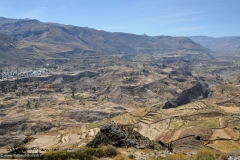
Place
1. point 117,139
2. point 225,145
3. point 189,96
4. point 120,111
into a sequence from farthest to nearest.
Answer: point 189,96 → point 120,111 → point 225,145 → point 117,139

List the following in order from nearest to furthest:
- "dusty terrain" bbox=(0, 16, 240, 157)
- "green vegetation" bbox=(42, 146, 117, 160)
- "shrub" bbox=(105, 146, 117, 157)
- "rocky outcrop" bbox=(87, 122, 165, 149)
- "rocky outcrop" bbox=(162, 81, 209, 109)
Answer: "green vegetation" bbox=(42, 146, 117, 160) → "shrub" bbox=(105, 146, 117, 157) → "rocky outcrop" bbox=(87, 122, 165, 149) → "dusty terrain" bbox=(0, 16, 240, 157) → "rocky outcrop" bbox=(162, 81, 209, 109)

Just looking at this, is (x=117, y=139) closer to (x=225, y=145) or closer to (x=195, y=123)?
(x=225, y=145)

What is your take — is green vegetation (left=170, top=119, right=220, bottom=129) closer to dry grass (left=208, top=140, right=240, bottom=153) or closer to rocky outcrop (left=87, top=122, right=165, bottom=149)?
dry grass (left=208, top=140, right=240, bottom=153)

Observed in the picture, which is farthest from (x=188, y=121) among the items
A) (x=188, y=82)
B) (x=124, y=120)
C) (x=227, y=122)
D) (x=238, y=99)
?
(x=188, y=82)

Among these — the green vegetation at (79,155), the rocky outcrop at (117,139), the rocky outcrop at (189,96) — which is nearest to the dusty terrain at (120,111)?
the rocky outcrop at (189,96)

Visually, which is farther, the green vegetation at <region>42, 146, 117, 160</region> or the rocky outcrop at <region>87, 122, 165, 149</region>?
the rocky outcrop at <region>87, 122, 165, 149</region>

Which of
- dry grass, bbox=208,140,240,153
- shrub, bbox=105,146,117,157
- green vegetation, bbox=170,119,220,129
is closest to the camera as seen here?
shrub, bbox=105,146,117,157

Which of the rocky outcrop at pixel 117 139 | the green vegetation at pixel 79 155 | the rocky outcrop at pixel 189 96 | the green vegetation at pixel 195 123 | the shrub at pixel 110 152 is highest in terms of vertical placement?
the green vegetation at pixel 79 155

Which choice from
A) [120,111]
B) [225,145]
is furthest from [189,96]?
[225,145]

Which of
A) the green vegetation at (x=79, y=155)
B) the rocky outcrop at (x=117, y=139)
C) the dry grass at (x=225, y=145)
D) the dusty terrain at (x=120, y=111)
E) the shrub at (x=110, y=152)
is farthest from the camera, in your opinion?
the dusty terrain at (x=120, y=111)

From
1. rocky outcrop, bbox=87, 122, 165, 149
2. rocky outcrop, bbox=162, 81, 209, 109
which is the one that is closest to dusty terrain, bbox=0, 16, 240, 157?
rocky outcrop, bbox=162, 81, 209, 109

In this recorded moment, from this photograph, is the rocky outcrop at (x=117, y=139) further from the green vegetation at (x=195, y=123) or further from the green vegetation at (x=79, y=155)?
the green vegetation at (x=195, y=123)
